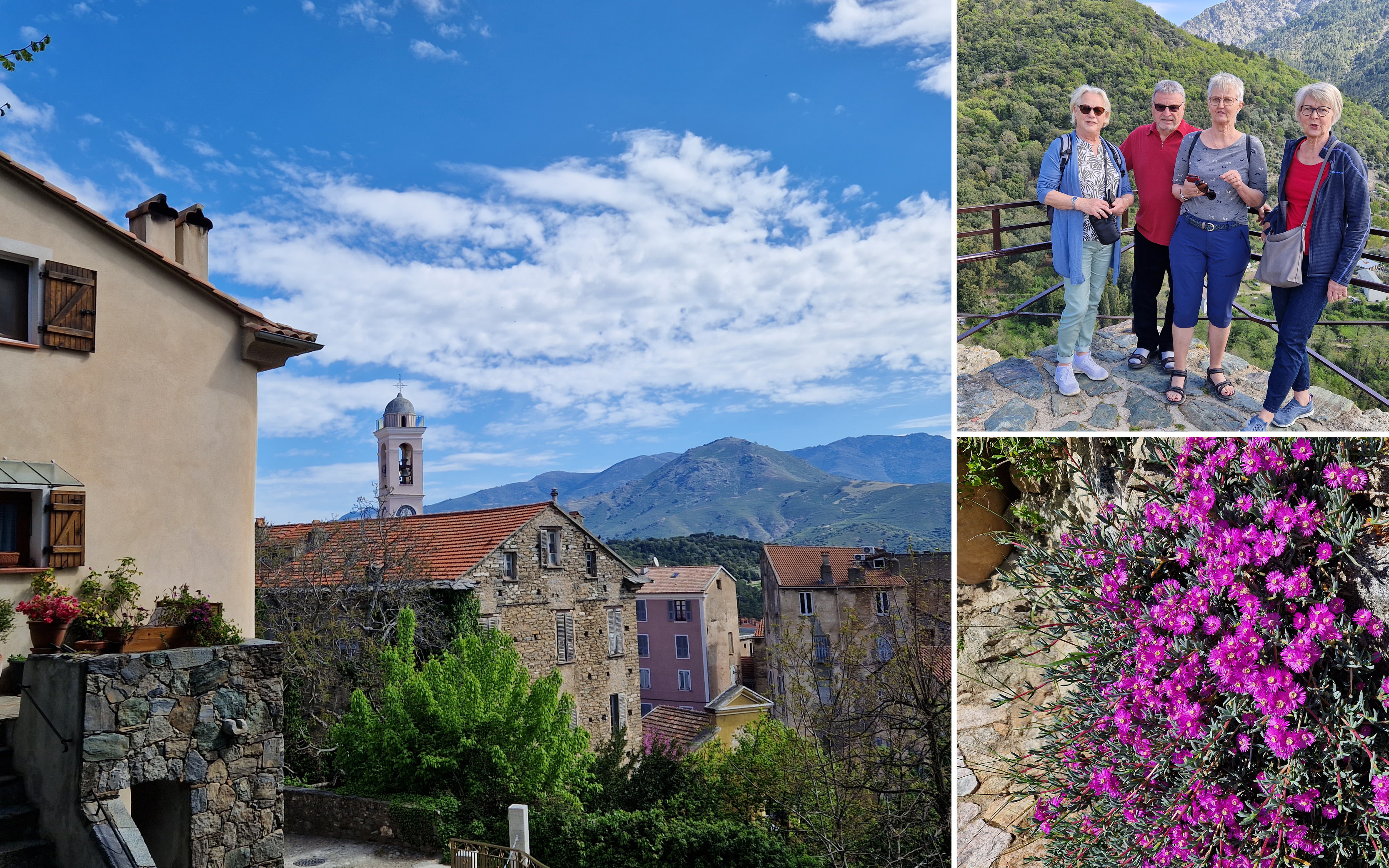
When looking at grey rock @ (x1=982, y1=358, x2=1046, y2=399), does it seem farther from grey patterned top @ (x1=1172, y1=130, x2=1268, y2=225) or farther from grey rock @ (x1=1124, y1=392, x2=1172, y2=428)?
grey patterned top @ (x1=1172, y1=130, x2=1268, y2=225)

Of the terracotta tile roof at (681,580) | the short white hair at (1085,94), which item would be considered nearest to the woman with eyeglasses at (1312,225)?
the short white hair at (1085,94)

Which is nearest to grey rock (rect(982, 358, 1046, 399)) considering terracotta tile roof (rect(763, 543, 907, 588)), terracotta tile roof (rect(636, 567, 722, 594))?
terracotta tile roof (rect(763, 543, 907, 588))

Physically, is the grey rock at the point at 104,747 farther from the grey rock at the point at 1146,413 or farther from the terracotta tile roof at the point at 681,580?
the terracotta tile roof at the point at 681,580

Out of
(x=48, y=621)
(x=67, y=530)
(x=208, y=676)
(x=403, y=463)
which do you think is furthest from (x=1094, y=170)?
(x=403, y=463)

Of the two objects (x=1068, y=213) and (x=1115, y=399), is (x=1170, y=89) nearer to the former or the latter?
(x=1068, y=213)

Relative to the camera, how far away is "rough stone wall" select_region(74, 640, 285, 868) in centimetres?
651

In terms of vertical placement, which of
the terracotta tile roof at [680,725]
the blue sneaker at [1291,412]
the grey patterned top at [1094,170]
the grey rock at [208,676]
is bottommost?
the terracotta tile roof at [680,725]

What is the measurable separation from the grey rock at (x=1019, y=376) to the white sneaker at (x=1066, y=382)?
0.07 meters

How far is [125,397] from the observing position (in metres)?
8.61

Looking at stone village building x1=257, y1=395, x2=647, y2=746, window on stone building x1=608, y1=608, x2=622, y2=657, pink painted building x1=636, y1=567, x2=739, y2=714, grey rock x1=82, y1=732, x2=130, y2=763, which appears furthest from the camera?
pink painted building x1=636, y1=567, x2=739, y2=714

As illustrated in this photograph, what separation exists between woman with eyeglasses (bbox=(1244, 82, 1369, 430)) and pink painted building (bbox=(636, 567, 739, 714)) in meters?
43.5

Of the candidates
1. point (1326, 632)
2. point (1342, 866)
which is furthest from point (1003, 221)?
point (1342, 866)

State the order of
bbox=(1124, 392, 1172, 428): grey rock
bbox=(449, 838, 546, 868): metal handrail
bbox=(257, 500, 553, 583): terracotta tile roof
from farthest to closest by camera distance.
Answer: bbox=(257, 500, 553, 583): terracotta tile roof
bbox=(449, 838, 546, 868): metal handrail
bbox=(1124, 392, 1172, 428): grey rock

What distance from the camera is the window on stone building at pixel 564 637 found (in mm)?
25844
